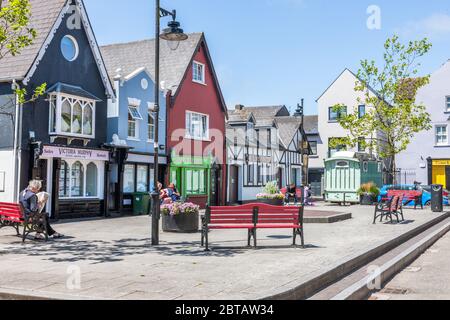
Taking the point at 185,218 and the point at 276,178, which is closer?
the point at 185,218

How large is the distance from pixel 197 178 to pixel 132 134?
5754mm

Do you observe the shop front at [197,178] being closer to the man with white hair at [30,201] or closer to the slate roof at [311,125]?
the man with white hair at [30,201]

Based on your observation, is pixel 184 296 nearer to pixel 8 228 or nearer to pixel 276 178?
pixel 8 228

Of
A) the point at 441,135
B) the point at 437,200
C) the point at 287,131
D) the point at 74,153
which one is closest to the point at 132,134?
the point at 74,153

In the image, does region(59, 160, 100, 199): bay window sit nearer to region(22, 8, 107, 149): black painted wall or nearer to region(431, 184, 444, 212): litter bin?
region(22, 8, 107, 149): black painted wall

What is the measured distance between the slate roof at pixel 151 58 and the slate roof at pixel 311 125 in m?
22.9

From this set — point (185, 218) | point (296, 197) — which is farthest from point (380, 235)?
point (296, 197)

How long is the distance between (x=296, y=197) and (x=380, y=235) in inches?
769

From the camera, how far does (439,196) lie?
78.7ft

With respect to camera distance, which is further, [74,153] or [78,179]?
[78,179]

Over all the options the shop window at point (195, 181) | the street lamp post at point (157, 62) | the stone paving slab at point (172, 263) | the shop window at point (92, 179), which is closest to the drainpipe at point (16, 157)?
the shop window at point (92, 179)

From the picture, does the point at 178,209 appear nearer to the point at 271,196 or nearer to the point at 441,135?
the point at 271,196

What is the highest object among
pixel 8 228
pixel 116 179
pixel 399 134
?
pixel 399 134

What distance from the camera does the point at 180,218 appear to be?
559 inches
